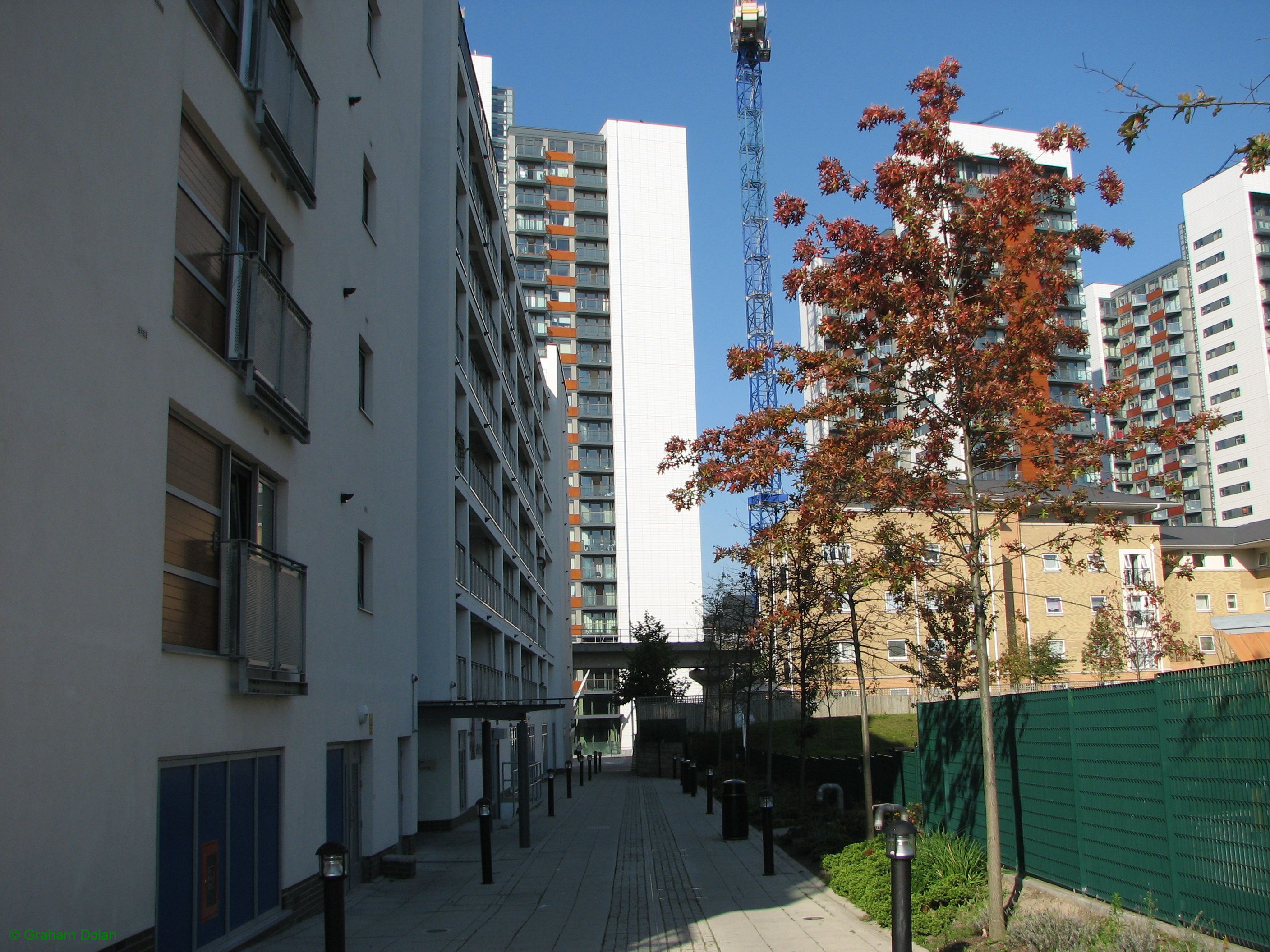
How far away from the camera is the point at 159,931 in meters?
8.34

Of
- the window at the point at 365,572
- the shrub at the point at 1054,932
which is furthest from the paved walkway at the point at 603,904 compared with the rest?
the window at the point at 365,572

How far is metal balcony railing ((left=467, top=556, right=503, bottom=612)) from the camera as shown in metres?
28.1

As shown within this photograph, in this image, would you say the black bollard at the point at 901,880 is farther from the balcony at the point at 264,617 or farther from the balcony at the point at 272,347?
the balcony at the point at 272,347

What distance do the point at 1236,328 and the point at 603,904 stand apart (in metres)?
98.9

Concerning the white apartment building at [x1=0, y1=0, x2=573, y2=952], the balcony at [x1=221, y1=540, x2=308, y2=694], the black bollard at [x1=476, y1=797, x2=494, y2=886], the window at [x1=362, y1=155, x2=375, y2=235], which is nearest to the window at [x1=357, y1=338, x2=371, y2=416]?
the white apartment building at [x1=0, y1=0, x2=573, y2=952]

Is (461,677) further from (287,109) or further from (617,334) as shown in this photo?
(617,334)

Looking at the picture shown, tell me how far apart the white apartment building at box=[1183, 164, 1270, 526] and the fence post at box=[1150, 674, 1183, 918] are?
93.0m

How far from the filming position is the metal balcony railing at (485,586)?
28145 millimetres

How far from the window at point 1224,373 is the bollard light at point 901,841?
101026 mm

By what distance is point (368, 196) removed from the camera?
17.5 meters

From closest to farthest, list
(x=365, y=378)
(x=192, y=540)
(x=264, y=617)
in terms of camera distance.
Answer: (x=192, y=540) → (x=264, y=617) → (x=365, y=378)

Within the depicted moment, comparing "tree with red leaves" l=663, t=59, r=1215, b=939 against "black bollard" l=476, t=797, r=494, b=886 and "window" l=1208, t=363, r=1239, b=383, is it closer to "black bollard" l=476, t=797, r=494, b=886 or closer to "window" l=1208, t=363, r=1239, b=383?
"black bollard" l=476, t=797, r=494, b=886

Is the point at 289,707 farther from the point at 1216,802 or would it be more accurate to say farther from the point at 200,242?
the point at 1216,802

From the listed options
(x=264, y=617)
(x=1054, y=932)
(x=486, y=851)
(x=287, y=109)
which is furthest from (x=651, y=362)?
(x=1054, y=932)
